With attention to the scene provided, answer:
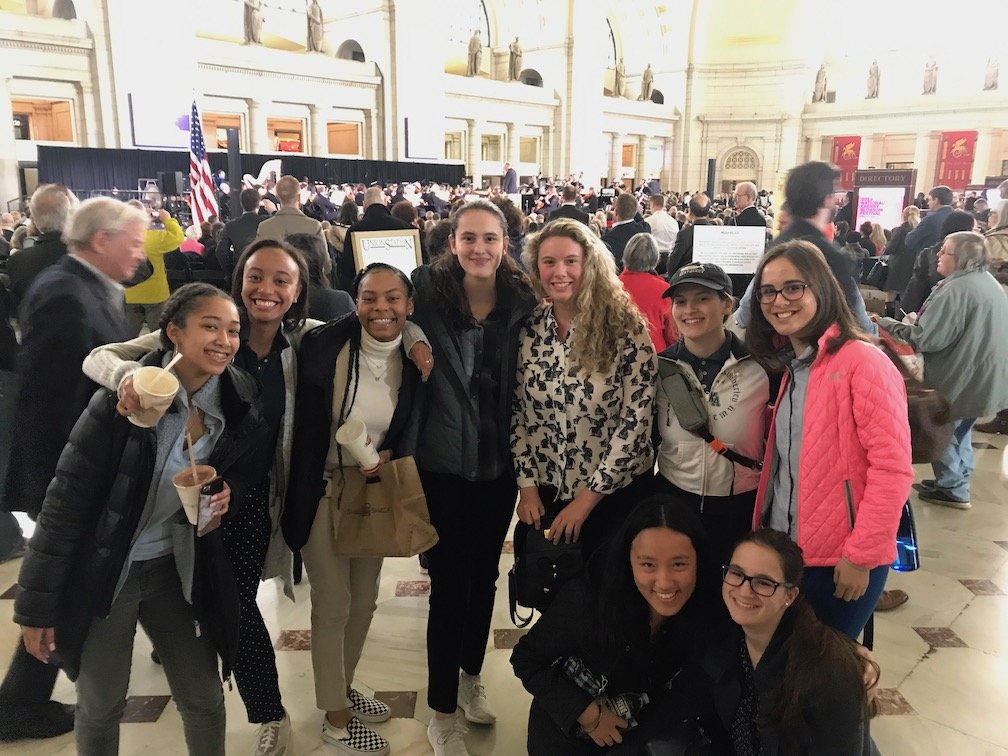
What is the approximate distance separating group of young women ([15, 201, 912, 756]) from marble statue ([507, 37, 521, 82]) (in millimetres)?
30773

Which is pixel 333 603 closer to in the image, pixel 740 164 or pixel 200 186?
pixel 200 186

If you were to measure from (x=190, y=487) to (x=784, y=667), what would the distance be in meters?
1.56

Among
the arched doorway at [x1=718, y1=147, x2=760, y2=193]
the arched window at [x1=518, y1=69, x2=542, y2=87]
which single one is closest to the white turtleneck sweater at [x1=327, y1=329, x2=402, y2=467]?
the arched window at [x1=518, y1=69, x2=542, y2=87]

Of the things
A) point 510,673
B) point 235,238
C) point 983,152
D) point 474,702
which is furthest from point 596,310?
point 983,152

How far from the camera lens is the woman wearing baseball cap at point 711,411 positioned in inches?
88.0

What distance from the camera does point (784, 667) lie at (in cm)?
177

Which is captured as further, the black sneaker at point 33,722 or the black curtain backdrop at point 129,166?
the black curtain backdrop at point 129,166

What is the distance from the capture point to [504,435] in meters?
2.36

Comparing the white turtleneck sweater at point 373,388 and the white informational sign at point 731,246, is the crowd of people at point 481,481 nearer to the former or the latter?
the white turtleneck sweater at point 373,388

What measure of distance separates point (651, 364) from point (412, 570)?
7.16 feet

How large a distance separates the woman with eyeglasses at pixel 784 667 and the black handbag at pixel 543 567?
53cm

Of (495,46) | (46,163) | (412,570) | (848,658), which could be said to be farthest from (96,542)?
(495,46)

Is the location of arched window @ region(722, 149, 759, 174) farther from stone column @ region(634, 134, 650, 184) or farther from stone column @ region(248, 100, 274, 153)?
stone column @ region(248, 100, 274, 153)

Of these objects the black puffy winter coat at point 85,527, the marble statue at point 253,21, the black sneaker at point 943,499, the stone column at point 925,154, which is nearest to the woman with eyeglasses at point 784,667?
the black puffy winter coat at point 85,527
